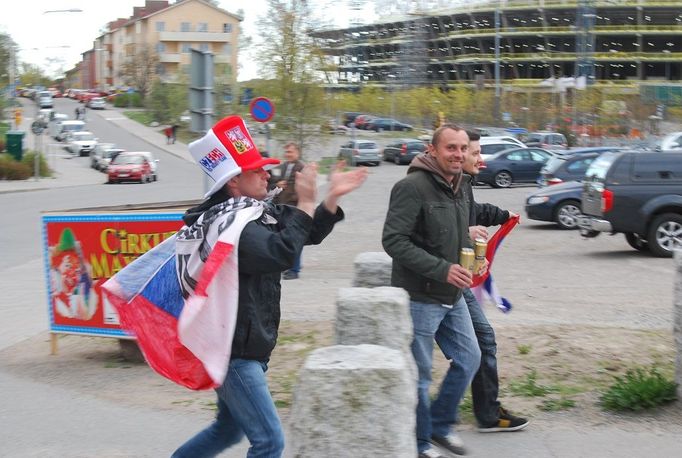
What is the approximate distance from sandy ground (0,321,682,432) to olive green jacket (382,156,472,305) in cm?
134

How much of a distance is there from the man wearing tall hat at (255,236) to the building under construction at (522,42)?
276 ft

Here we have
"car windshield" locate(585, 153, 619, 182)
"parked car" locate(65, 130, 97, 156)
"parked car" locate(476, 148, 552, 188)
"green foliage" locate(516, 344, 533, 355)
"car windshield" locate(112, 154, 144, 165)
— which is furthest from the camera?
"parked car" locate(65, 130, 97, 156)

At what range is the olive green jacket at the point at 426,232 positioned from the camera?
4.90 m

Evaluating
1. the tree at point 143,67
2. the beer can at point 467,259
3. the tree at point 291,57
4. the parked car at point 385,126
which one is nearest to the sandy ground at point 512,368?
the beer can at point 467,259

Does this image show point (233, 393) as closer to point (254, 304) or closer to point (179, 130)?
point (254, 304)

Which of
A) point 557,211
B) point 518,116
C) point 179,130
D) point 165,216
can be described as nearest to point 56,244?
point 165,216

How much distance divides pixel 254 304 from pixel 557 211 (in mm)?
17050

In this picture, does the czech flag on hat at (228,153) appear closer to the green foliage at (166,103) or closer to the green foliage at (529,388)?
the green foliage at (529,388)

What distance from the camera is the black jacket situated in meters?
3.68

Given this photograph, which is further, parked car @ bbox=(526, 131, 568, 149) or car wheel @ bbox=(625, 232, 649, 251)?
parked car @ bbox=(526, 131, 568, 149)

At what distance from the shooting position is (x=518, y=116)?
237 feet

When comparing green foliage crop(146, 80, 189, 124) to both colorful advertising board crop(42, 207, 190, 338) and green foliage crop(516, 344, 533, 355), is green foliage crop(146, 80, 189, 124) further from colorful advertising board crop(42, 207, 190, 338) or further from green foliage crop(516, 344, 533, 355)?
green foliage crop(516, 344, 533, 355)

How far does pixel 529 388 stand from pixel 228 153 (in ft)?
11.6

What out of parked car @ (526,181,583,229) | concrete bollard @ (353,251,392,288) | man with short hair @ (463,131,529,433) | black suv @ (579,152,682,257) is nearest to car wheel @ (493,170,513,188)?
parked car @ (526,181,583,229)
